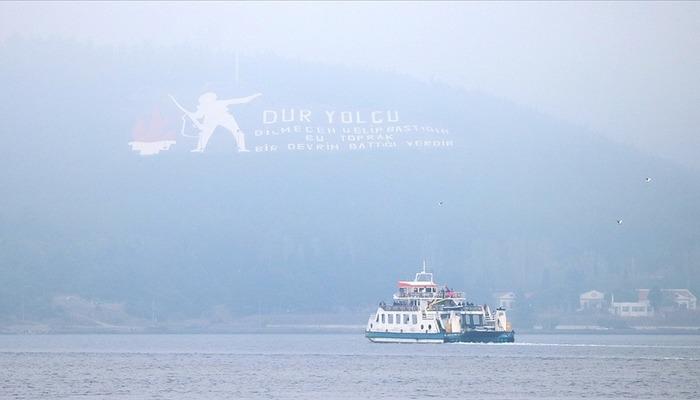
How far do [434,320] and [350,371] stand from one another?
31.7m

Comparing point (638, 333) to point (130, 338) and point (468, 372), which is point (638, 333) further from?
point (468, 372)

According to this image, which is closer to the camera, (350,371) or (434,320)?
(350,371)

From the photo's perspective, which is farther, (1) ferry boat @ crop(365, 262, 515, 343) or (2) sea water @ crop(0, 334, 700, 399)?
(1) ferry boat @ crop(365, 262, 515, 343)

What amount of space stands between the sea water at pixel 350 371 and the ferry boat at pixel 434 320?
3.75 feet

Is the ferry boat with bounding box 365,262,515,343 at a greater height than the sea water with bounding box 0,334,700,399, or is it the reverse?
the ferry boat with bounding box 365,262,515,343

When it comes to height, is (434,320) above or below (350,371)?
above

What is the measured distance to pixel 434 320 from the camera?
466 feet

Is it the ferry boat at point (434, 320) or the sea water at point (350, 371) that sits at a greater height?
the ferry boat at point (434, 320)

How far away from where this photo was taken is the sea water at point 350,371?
9444cm

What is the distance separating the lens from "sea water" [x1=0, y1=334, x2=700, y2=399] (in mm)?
94438

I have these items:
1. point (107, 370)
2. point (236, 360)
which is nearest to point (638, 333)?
point (236, 360)

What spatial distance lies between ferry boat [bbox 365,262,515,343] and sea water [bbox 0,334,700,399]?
1.14 metres

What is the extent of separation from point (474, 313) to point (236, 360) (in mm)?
27534

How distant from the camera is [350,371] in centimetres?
11131
